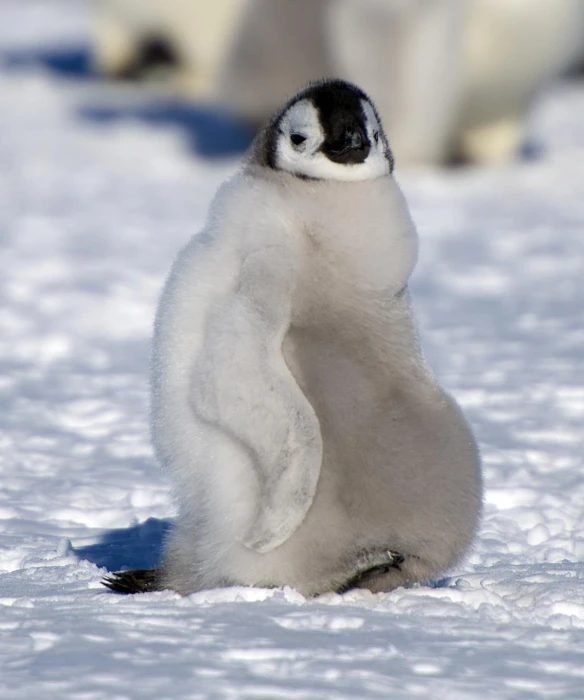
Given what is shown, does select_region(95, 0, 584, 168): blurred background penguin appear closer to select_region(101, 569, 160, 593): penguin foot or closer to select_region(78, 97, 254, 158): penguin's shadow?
select_region(78, 97, 254, 158): penguin's shadow

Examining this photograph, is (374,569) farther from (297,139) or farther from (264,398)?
(297,139)

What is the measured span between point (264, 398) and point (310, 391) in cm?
9

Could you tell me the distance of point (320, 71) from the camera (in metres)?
5.72

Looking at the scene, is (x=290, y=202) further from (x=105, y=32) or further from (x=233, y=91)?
(x=105, y=32)

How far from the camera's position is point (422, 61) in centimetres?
558

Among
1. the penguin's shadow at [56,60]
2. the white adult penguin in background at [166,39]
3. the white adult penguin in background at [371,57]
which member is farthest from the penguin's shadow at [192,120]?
the penguin's shadow at [56,60]

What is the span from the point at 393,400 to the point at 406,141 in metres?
4.09

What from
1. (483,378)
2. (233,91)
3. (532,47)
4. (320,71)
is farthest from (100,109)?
(483,378)

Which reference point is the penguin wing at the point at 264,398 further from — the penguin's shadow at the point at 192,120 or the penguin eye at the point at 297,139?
the penguin's shadow at the point at 192,120

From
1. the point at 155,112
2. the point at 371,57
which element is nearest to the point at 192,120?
the point at 155,112

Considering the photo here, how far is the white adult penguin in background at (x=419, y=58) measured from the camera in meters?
5.54

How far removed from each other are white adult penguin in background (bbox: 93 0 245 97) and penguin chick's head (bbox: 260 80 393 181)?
5.33m

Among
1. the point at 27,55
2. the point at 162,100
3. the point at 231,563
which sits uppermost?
the point at 27,55

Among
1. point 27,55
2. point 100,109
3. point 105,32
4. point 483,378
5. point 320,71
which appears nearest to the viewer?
point 483,378
